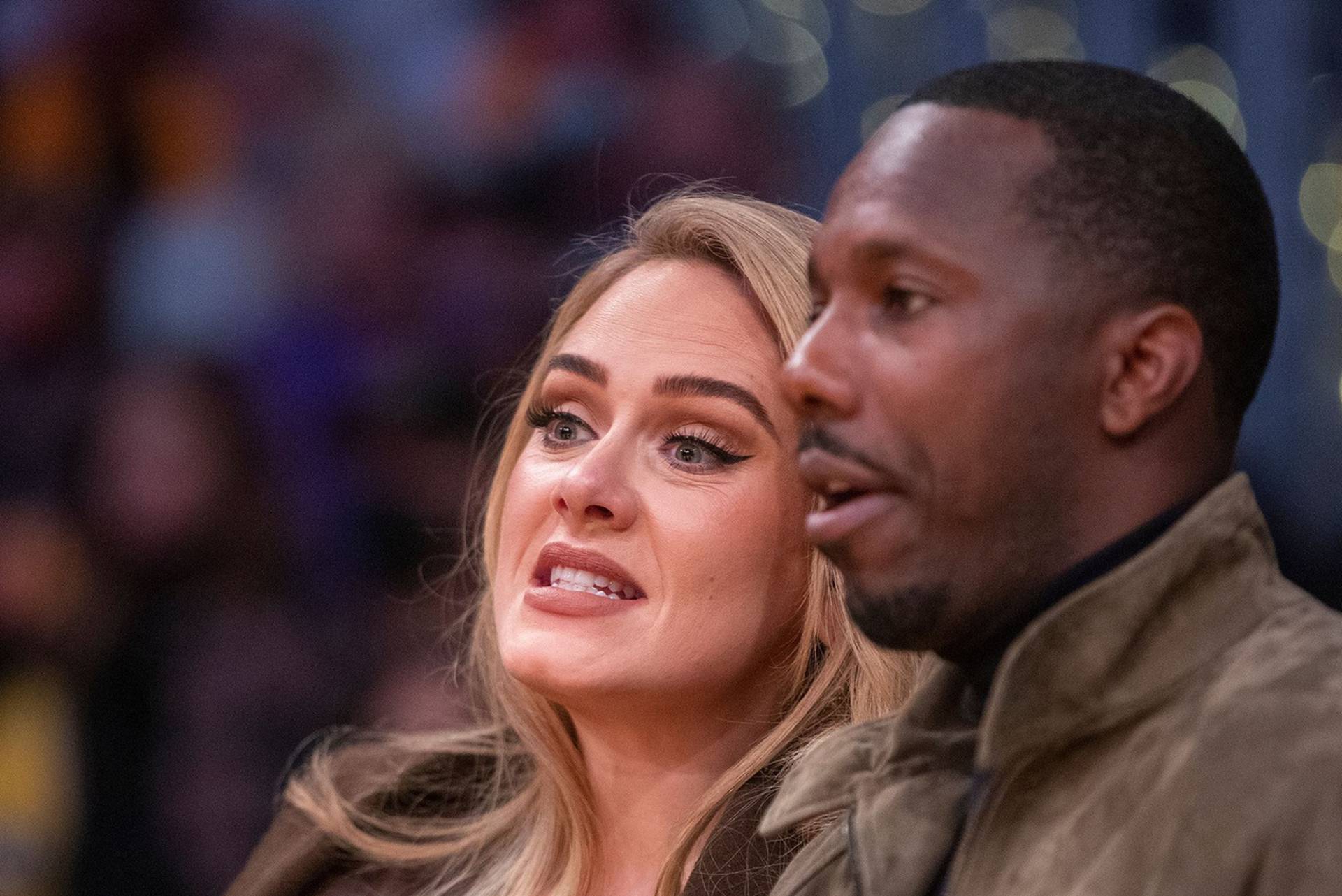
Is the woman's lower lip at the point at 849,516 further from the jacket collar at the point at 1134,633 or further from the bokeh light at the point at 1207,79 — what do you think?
the bokeh light at the point at 1207,79

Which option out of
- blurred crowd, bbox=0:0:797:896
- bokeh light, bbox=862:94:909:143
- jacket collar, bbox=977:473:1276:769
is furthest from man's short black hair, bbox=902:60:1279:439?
blurred crowd, bbox=0:0:797:896

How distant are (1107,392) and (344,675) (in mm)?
2425

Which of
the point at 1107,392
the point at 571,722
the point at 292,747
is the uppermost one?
the point at 1107,392

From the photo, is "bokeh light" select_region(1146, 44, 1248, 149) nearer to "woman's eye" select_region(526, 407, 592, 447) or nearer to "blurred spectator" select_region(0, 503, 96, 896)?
"woman's eye" select_region(526, 407, 592, 447)

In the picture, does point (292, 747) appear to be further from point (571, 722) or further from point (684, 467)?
point (684, 467)

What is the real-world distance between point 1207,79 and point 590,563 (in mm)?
1601

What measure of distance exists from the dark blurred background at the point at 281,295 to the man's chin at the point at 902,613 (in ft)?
6.31

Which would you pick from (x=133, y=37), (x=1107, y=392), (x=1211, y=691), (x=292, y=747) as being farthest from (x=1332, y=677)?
(x=133, y=37)

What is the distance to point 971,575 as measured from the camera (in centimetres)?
108

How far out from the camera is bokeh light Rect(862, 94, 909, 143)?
10.0ft

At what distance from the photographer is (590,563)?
179cm

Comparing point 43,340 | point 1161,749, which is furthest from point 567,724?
point 43,340

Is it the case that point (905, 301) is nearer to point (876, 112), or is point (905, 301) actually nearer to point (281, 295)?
point (876, 112)

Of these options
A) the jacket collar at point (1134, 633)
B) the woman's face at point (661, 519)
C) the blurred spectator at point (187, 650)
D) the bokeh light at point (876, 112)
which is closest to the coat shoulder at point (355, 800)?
the woman's face at point (661, 519)
